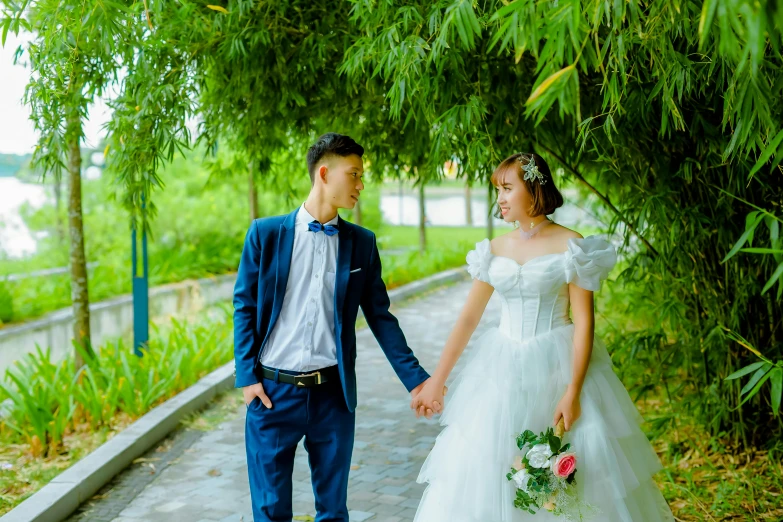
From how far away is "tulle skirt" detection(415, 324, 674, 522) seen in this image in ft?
8.95

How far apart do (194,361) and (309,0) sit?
3.18m

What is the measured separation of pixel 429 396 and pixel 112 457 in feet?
7.18

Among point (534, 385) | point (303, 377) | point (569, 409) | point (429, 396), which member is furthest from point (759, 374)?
point (303, 377)

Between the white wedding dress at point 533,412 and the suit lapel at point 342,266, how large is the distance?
442 millimetres

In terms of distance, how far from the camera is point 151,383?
559 centimetres

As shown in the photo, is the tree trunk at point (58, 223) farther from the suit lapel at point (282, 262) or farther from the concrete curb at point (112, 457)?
the suit lapel at point (282, 262)

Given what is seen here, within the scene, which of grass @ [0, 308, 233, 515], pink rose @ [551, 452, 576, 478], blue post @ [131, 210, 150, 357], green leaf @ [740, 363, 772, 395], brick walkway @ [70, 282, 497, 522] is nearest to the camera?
green leaf @ [740, 363, 772, 395]

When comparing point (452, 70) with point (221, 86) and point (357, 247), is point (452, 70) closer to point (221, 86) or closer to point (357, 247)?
point (357, 247)

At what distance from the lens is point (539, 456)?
2.66 m

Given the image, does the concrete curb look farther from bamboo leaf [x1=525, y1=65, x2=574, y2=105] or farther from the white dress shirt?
bamboo leaf [x1=525, y1=65, x2=574, y2=105]

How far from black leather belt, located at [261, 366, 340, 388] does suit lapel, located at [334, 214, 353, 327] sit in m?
0.17

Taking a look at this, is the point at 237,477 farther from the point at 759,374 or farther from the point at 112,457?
the point at 759,374

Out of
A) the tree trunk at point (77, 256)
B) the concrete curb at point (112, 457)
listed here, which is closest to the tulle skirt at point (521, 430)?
the concrete curb at point (112, 457)

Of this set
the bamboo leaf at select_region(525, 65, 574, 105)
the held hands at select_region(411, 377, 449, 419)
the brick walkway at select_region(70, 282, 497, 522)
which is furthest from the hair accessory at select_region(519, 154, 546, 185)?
the brick walkway at select_region(70, 282, 497, 522)
